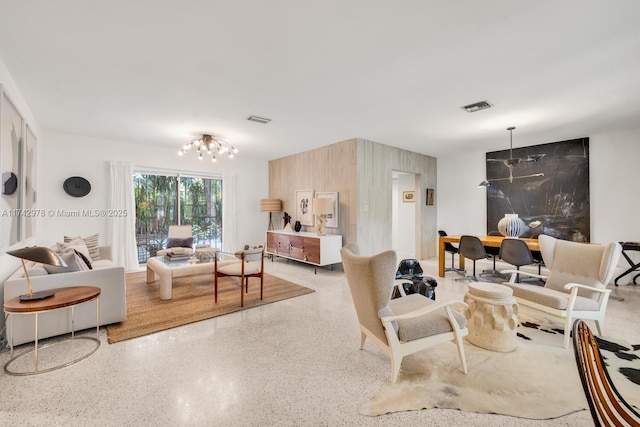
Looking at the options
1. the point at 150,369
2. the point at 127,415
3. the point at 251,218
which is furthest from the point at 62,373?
the point at 251,218

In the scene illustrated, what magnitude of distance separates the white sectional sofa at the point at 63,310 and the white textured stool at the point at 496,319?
3434 mm

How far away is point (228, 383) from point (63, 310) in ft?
6.16

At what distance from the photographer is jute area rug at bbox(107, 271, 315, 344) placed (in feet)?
9.48

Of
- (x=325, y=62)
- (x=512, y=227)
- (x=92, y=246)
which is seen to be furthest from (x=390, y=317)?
(x=92, y=246)

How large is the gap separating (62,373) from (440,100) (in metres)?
4.41

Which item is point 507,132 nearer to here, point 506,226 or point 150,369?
point 506,226

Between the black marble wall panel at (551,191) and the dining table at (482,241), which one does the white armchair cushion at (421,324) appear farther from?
the black marble wall panel at (551,191)

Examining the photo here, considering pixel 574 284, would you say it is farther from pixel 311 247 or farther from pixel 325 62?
pixel 311 247

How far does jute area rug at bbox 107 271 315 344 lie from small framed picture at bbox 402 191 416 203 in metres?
4.16

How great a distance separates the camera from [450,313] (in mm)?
2057

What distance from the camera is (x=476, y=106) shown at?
141 inches

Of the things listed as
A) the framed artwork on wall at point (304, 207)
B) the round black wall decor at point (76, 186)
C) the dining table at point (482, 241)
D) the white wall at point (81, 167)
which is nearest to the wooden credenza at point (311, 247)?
the framed artwork on wall at point (304, 207)

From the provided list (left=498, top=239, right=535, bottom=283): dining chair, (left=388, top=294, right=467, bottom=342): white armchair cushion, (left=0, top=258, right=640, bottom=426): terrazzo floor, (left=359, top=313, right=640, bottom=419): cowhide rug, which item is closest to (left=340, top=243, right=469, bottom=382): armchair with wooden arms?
(left=388, top=294, right=467, bottom=342): white armchair cushion

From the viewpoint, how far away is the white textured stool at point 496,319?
2354 mm
